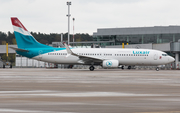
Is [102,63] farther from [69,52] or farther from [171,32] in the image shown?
[171,32]

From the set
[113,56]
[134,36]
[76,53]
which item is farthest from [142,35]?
[76,53]

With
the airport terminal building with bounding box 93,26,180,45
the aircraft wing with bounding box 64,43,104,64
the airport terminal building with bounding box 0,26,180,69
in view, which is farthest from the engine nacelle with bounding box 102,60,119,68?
the airport terminal building with bounding box 93,26,180,45

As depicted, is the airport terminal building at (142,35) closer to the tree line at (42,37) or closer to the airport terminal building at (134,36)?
the airport terminal building at (134,36)

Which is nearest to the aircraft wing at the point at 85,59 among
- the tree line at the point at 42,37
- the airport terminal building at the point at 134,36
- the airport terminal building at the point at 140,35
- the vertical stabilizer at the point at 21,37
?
the vertical stabilizer at the point at 21,37

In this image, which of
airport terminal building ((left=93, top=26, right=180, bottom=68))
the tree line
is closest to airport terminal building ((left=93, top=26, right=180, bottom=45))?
airport terminal building ((left=93, top=26, right=180, bottom=68))

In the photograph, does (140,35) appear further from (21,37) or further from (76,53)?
(21,37)

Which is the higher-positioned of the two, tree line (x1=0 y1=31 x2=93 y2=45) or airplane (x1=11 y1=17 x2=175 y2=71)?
tree line (x1=0 y1=31 x2=93 y2=45)

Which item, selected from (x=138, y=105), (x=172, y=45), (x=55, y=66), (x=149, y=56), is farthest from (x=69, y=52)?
(x=138, y=105)

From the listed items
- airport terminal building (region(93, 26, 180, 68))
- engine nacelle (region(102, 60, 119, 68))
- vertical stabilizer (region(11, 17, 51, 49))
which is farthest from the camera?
airport terminal building (region(93, 26, 180, 68))

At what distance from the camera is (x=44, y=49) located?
46.1 meters

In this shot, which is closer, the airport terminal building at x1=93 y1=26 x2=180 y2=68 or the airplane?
the airplane

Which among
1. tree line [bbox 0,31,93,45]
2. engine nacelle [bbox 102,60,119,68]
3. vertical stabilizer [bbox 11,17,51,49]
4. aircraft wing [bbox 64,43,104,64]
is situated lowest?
engine nacelle [bbox 102,60,119,68]

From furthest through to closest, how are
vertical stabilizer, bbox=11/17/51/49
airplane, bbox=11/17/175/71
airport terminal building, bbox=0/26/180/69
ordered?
airport terminal building, bbox=0/26/180/69
vertical stabilizer, bbox=11/17/51/49
airplane, bbox=11/17/175/71

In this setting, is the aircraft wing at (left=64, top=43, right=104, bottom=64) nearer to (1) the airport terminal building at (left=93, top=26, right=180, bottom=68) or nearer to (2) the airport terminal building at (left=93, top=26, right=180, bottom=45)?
(1) the airport terminal building at (left=93, top=26, right=180, bottom=68)
